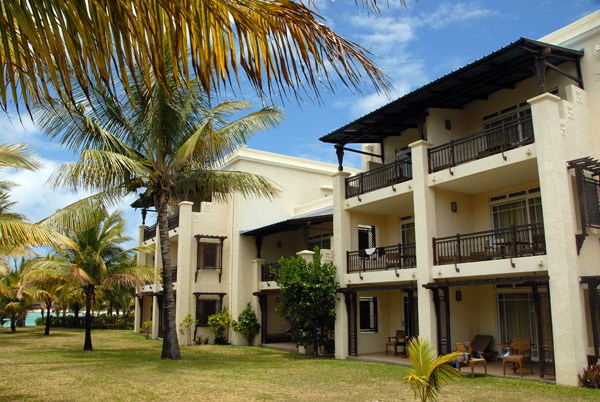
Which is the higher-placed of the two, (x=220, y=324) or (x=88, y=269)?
(x=88, y=269)

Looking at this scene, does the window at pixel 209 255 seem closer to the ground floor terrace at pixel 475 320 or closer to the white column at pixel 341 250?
the ground floor terrace at pixel 475 320

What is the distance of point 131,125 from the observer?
17062mm

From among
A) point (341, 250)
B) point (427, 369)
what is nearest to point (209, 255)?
point (341, 250)

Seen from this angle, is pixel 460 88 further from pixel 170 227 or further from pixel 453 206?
pixel 170 227

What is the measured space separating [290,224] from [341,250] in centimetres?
404

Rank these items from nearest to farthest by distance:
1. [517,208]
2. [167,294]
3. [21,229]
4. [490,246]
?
[21,229]
[490,246]
[517,208]
[167,294]

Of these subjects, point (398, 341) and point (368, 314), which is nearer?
point (398, 341)

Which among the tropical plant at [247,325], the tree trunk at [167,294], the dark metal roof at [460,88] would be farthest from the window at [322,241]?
the tree trunk at [167,294]

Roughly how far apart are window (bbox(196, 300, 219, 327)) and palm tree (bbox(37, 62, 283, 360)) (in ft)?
29.6

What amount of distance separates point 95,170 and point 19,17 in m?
12.7

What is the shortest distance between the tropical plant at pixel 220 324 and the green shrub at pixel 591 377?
16952 millimetres

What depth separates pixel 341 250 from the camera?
63.1ft

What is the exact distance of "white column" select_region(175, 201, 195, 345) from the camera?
2533cm

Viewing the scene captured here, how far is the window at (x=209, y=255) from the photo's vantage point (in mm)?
26594
